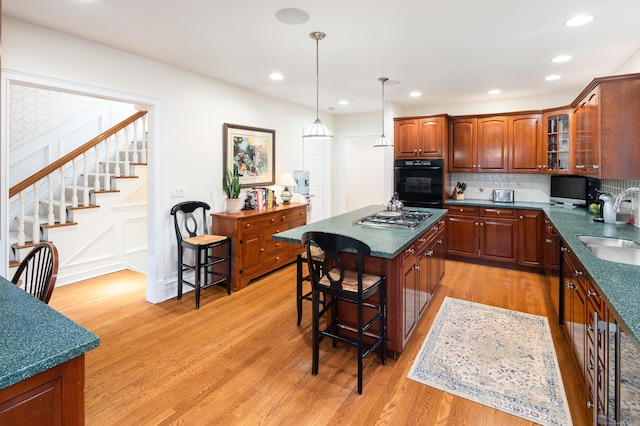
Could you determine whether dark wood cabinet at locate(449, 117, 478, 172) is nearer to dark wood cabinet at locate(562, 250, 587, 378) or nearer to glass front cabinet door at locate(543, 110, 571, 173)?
glass front cabinet door at locate(543, 110, 571, 173)

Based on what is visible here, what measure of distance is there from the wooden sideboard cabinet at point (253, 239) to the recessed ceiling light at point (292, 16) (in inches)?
83.7

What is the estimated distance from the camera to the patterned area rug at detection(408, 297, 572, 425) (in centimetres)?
210

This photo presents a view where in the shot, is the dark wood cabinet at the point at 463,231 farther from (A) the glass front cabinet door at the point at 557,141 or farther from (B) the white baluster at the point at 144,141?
(B) the white baluster at the point at 144,141

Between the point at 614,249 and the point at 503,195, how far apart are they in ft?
9.46

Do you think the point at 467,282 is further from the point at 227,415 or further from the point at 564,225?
the point at 227,415

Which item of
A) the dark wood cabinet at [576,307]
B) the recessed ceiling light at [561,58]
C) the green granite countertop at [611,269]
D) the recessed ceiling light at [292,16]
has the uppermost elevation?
the recessed ceiling light at [561,58]

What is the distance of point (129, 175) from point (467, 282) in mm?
4665

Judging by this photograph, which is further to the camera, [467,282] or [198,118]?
[467,282]

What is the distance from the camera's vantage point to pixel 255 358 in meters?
2.60

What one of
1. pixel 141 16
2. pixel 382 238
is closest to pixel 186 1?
pixel 141 16

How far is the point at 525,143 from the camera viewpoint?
4.93 m

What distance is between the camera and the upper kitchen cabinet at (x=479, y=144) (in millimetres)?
5078

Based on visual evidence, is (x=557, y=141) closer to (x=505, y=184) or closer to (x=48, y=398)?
(x=505, y=184)

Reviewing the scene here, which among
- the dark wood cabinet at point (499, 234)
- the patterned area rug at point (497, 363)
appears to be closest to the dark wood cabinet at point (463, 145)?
the dark wood cabinet at point (499, 234)
